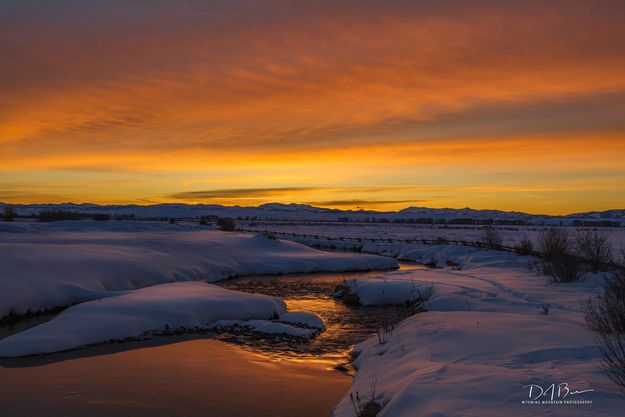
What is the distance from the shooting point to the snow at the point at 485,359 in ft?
21.7

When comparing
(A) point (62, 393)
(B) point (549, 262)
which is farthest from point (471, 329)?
(B) point (549, 262)

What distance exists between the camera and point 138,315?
1575 cm

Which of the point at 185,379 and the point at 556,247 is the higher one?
the point at 556,247

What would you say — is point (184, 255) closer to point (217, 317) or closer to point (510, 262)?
point (217, 317)

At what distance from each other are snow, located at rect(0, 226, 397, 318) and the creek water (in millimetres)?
6851

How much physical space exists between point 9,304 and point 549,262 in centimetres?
2394

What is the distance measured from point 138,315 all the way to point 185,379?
5.36m

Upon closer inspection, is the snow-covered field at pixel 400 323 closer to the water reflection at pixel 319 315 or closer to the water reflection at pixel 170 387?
the water reflection at pixel 319 315

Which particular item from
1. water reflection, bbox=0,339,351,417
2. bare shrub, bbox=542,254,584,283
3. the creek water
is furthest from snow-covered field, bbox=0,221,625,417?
water reflection, bbox=0,339,351,417

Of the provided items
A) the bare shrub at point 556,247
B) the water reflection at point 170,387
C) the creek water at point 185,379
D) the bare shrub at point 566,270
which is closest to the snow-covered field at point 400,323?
the bare shrub at point 566,270

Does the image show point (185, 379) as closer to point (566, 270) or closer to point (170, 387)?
point (170, 387)

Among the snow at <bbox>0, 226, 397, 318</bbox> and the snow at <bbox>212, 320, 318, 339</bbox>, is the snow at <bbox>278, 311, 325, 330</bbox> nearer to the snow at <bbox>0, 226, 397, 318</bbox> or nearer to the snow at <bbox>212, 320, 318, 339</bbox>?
the snow at <bbox>212, 320, 318, 339</bbox>

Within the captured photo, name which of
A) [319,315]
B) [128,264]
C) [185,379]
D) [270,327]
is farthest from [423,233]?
[185,379]

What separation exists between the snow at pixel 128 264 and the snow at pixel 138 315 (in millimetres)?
2735
